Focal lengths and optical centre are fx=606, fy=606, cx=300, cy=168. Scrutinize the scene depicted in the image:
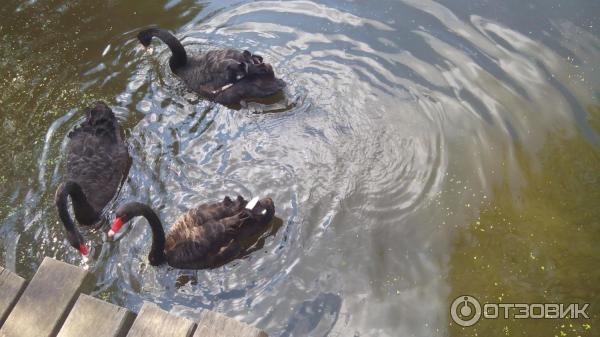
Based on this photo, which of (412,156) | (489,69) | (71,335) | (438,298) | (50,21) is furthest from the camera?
(50,21)

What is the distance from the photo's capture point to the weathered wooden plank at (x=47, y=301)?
9.50 ft

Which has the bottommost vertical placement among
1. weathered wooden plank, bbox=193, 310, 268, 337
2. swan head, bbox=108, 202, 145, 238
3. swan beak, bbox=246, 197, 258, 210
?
swan beak, bbox=246, 197, 258, 210

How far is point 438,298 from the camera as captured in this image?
372 centimetres

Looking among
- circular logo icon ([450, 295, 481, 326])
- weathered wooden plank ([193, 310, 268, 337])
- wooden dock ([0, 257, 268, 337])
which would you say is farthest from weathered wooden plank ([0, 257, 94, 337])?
circular logo icon ([450, 295, 481, 326])

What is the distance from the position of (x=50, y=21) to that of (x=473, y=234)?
186 inches

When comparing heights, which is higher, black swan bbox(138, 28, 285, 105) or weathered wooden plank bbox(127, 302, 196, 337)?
weathered wooden plank bbox(127, 302, 196, 337)

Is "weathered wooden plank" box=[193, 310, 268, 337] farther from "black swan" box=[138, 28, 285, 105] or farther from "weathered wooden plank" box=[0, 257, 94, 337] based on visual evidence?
"black swan" box=[138, 28, 285, 105]

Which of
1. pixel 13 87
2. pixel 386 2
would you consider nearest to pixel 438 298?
pixel 386 2

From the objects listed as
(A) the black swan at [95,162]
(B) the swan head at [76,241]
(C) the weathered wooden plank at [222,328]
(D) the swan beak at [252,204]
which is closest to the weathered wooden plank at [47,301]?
(C) the weathered wooden plank at [222,328]

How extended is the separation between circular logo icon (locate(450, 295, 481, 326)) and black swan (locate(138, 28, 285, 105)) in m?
2.29

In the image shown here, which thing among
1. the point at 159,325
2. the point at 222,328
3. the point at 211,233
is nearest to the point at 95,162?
the point at 211,233

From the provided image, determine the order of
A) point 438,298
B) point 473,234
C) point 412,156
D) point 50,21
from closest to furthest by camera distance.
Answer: point 438,298, point 473,234, point 412,156, point 50,21

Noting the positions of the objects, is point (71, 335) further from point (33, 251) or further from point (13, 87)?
point (13, 87)

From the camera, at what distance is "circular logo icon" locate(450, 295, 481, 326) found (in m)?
3.61
